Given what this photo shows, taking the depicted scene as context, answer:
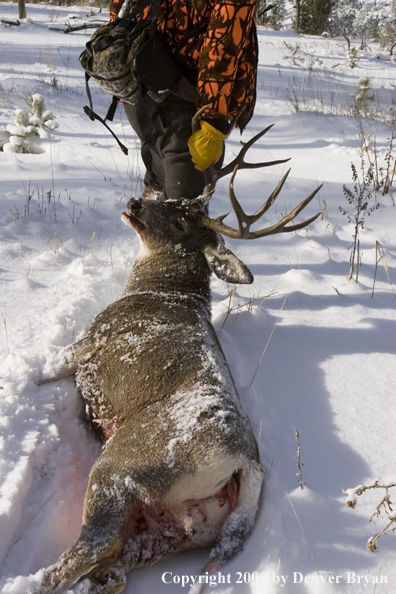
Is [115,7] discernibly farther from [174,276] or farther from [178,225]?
[174,276]

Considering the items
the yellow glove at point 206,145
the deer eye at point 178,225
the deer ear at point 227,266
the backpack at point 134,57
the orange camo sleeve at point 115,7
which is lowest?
the deer ear at point 227,266

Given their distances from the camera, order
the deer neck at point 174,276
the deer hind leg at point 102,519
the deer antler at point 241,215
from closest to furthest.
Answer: the deer hind leg at point 102,519
the deer antler at point 241,215
the deer neck at point 174,276

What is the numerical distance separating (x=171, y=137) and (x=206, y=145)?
375mm

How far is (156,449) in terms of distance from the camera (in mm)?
2186

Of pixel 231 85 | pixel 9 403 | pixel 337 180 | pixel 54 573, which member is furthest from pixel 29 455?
pixel 337 180

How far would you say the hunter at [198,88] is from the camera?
2.88 metres

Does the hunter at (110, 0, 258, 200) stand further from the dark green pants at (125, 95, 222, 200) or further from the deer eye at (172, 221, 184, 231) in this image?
the deer eye at (172, 221, 184, 231)

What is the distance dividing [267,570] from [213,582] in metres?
0.22

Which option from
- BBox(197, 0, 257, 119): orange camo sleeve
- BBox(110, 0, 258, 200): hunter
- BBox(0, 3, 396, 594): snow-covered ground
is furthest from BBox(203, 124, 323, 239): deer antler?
BBox(0, 3, 396, 594): snow-covered ground

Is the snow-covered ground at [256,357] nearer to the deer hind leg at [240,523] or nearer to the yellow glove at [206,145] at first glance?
the deer hind leg at [240,523]

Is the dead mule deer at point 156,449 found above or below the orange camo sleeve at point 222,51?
below

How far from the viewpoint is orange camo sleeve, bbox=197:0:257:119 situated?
2826 mm

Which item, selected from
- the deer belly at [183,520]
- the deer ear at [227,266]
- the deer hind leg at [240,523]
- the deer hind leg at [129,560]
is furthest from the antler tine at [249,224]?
the deer hind leg at [129,560]

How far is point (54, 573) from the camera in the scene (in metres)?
1.85
